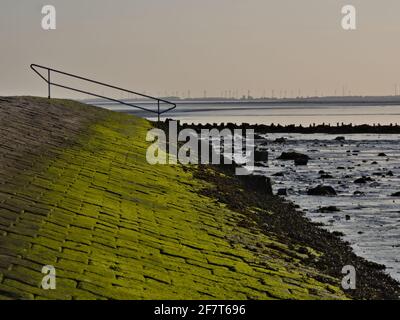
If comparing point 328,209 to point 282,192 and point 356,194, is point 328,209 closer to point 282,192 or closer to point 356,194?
point 282,192

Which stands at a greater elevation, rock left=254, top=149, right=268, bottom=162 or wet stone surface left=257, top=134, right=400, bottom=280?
wet stone surface left=257, top=134, right=400, bottom=280

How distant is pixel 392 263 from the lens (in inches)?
610

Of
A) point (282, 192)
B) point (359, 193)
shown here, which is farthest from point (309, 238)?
point (359, 193)

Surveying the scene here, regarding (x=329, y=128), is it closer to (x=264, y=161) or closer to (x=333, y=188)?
(x=264, y=161)

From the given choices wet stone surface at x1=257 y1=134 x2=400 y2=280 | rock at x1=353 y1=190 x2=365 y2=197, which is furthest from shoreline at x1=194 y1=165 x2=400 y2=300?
rock at x1=353 y1=190 x2=365 y2=197

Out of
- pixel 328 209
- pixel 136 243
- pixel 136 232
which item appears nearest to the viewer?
pixel 136 243

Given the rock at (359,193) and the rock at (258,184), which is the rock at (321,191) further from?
the rock at (258,184)

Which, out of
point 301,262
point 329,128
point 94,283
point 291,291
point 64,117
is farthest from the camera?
point 329,128

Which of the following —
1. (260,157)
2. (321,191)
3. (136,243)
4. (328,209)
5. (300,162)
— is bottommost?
(260,157)

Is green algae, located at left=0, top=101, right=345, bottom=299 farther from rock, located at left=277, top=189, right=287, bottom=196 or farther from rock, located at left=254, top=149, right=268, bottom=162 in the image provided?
rock, located at left=254, top=149, right=268, bottom=162

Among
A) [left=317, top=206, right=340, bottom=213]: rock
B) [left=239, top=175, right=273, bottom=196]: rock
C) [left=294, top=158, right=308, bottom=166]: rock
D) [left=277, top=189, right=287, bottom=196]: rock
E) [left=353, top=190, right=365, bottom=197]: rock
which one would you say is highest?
[left=239, top=175, right=273, bottom=196]: rock

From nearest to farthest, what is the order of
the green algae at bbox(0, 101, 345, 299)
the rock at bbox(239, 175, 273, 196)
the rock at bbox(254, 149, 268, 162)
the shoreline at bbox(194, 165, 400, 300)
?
the green algae at bbox(0, 101, 345, 299) < the shoreline at bbox(194, 165, 400, 300) < the rock at bbox(239, 175, 273, 196) < the rock at bbox(254, 149, 268, 162)
